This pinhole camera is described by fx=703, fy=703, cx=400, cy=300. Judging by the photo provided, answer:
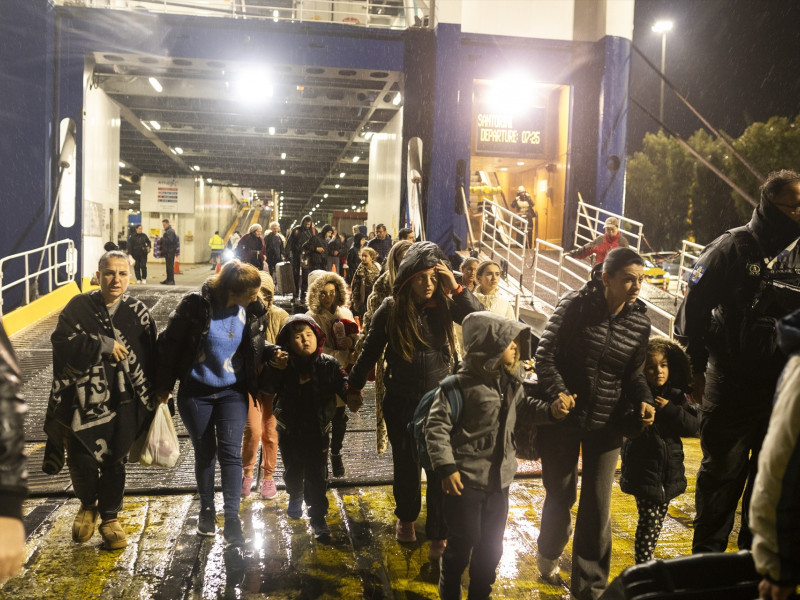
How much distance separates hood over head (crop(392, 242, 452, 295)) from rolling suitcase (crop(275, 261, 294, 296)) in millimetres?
10681

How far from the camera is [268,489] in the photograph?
5.55m

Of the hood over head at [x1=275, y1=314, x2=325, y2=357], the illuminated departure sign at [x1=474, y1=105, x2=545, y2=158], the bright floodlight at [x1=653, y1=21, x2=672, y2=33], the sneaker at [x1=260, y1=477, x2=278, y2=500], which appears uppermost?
the bright floodlight at [x1=653, y1=21, x2=672, y2=33]

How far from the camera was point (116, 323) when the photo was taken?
4512mm

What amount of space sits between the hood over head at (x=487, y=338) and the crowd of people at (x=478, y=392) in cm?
1

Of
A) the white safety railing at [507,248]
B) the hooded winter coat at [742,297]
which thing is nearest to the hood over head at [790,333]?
the hooded winter coat at [742,297]

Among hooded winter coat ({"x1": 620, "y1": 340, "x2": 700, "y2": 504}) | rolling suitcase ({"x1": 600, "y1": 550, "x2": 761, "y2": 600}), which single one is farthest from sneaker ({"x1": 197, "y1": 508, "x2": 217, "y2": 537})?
rolling suitcase ({"x1": 600, "y1": 550, "x2": 761, "y2": 600})

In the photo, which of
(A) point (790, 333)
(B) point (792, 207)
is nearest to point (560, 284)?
(B) point (792, 207)

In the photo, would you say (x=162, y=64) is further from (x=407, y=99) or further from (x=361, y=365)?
(x=361, y=365)

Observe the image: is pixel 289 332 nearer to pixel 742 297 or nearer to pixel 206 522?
pixel 206 522

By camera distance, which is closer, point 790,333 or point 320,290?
point 790,333

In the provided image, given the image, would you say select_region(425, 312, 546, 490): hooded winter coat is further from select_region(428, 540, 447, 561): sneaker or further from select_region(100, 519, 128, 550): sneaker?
select_region(100, 519, 128, 550): sneaker

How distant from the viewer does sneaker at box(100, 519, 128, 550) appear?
4.48 metres

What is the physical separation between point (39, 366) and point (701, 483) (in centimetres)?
881

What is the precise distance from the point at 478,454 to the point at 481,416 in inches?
7.7
